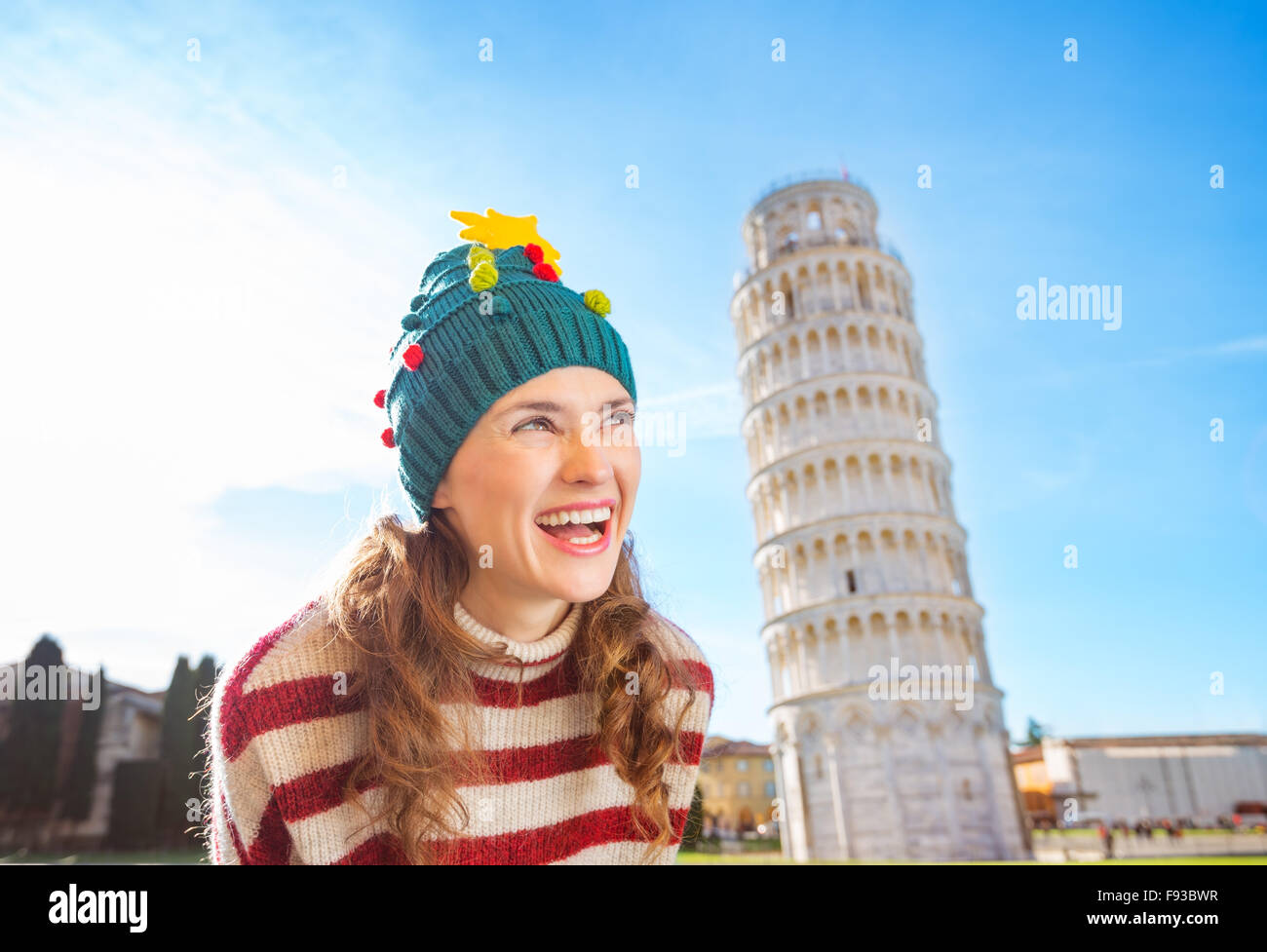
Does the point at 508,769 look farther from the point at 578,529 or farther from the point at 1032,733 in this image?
the point at 1032,733

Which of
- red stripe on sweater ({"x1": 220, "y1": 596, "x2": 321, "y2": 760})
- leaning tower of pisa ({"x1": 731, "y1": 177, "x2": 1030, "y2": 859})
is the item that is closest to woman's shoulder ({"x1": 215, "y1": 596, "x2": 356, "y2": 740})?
red stripe on sweater ({"x1": 220, "y1": 596, "x2": 321, "y2": 760})

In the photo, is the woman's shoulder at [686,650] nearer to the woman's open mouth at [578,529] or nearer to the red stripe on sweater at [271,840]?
the woman's open mouth at [578,529]

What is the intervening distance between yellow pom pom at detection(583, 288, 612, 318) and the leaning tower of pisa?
3554cm

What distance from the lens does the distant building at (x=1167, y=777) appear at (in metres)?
39.9

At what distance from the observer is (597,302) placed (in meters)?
2.73

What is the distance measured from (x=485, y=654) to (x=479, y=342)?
0.89 metres

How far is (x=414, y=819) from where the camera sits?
7.24ft

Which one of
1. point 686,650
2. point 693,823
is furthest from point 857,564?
point 686,650

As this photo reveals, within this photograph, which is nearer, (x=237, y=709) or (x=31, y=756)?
(x=237, y=709)

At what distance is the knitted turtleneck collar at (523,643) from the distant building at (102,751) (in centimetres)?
3850
